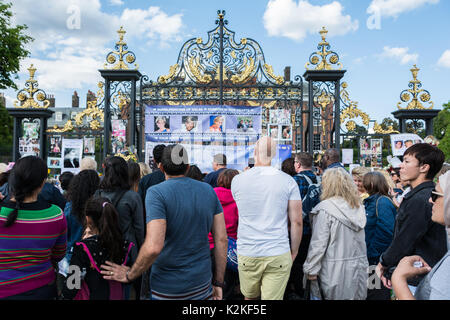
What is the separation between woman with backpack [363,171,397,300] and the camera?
3812 millimetres

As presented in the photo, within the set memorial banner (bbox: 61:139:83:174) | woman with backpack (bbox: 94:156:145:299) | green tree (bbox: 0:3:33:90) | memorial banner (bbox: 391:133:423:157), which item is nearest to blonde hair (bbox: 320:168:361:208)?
woman with backpack (bbox: 94:156:145:299)

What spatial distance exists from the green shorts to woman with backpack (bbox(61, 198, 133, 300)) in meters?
1.22

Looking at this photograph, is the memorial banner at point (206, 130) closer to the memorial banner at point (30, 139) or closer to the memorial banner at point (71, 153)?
the memorial banner at point (71, 153)

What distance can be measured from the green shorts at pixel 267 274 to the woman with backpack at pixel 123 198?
109cm

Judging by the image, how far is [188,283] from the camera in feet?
7.86

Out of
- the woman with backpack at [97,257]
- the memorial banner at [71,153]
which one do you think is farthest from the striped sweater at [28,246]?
the memorial banner at [71,153]

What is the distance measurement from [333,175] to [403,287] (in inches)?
70.8

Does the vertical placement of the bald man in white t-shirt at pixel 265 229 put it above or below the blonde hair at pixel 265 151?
below

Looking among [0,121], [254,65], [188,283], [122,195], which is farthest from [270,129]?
[0,121]

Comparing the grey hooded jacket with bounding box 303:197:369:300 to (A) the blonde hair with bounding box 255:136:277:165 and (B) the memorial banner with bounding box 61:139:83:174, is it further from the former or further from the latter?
(B) the memorial banner with bounding box 61:139:83:174

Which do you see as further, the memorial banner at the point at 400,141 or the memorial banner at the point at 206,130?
the memorial banner at the point at 206,130

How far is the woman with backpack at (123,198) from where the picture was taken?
10.3 ft
